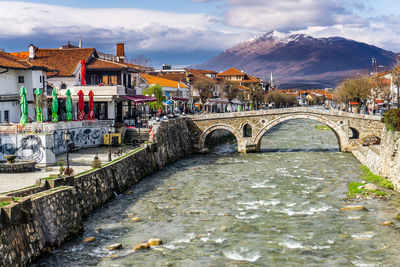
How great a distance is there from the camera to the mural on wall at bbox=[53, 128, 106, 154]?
134 ft

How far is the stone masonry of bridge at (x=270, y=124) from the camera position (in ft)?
185

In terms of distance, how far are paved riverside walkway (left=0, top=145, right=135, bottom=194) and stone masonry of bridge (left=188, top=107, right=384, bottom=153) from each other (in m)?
16.9

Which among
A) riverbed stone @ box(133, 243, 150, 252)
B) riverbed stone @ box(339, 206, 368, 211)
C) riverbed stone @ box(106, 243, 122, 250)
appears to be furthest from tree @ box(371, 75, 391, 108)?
riverbed stone @ box(106, 243, 122, 250)

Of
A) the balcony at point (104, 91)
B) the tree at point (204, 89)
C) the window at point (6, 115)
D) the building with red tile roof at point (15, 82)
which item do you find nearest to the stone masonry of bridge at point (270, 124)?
the balcony at point (104, 91)

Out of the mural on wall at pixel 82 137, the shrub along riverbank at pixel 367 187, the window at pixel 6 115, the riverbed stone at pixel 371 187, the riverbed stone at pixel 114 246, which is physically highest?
the window at pixel 6 115

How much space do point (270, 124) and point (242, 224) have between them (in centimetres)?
3448

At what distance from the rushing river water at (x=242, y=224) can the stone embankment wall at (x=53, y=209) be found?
2.38 ft

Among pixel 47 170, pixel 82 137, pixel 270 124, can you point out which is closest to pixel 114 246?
pixel 47 170

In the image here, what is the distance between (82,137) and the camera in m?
45.9

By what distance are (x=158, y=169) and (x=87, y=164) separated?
427 inches

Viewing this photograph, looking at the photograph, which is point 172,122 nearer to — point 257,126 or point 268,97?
point 257,126

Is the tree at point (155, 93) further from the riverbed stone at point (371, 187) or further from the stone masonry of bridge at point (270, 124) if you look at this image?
the riverbed stone at point (371, 187)

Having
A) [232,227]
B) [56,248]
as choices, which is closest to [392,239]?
[232,227]

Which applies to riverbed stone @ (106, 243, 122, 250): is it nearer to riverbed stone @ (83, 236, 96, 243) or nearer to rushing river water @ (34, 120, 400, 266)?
rushing river water @ (34, 120, 400, 266)
